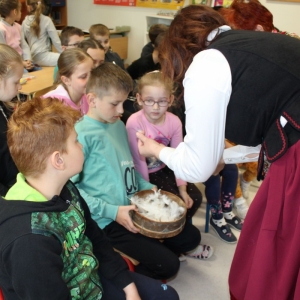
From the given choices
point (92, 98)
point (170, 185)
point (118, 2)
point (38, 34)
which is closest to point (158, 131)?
point (170, 185)

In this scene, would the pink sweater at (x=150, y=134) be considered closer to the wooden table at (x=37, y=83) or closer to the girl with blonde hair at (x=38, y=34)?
the wooden table at (x=37, y=83)

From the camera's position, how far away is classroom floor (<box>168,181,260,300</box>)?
1.72 metres

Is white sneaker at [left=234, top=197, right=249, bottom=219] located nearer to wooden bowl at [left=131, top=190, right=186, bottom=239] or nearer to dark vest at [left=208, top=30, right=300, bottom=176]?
wooden bowl at [left=131, top=190, right=186, bottom=239]

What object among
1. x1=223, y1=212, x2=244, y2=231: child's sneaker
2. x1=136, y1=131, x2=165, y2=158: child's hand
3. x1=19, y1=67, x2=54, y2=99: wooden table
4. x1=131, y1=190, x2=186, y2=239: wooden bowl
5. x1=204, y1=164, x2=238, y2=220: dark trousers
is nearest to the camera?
x1=136, y1=131, x2=165, y2=158: child's hand

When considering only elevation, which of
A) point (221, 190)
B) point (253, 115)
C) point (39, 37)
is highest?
point (253, 115)

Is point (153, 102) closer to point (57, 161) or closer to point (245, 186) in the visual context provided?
point (57, 161)

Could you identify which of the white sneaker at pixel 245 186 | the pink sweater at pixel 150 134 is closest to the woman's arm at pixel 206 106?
the pink sweater at pixel 150 134

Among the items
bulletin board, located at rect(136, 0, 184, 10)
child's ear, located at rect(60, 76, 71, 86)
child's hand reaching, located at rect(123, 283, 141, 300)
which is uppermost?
bulletin board, located at rect(136, 0, 184, 10)

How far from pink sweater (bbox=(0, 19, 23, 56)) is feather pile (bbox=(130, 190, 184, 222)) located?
2965 millimetres

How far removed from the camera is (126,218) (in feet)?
4.60

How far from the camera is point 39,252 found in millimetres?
802

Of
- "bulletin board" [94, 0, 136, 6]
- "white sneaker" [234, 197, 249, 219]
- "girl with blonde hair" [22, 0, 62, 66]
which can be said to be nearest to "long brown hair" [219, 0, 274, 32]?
"white sneaker" [234, 197, 249, 219]

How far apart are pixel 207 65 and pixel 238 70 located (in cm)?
9

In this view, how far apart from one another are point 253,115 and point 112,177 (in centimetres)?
74
